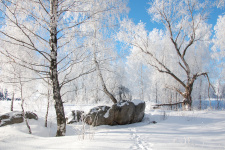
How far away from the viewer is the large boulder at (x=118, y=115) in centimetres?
748

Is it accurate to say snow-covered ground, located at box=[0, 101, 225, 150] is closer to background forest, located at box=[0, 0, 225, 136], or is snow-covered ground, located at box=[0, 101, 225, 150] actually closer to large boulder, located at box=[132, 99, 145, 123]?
background forest, located at box=[0, 0, 225, 136]

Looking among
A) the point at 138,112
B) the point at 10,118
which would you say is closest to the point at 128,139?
the point at 138,112

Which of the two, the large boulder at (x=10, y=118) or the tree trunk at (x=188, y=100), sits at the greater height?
the tree trunk at (x=188, y=100)

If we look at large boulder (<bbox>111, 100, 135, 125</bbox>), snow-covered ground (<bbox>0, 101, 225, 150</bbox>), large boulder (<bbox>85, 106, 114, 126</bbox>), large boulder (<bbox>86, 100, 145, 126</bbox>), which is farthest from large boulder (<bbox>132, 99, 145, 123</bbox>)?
snow-covered ground (<bbox>0, 101, 225, 150</bbox>)

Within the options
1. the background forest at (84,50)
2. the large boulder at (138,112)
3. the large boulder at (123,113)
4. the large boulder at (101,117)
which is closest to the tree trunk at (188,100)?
the background forest at (84,50)

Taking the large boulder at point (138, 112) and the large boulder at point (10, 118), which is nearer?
the large boulder at point (10, 118)

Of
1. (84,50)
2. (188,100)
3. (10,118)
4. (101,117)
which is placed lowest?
(101,117)

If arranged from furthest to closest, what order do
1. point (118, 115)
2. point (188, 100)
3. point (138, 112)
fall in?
point (188, 100) → point (138, 112) → point (118, 115)

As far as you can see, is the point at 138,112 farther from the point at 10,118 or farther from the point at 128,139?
the point at 10,118

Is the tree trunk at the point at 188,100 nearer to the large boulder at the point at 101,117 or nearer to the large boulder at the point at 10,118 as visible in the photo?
the large boulder at the point at 101,117

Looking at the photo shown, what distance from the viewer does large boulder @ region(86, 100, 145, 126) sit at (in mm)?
7484

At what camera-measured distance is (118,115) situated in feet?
24.6

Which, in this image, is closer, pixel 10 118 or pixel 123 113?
pixel 10 118

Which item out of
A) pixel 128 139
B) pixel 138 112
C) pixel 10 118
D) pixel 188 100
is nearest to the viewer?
pixel 128 139
